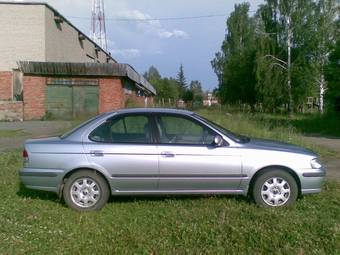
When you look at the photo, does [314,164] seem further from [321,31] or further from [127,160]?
[321,31]

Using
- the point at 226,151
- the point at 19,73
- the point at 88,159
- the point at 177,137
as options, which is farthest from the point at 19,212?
the point at 19,73

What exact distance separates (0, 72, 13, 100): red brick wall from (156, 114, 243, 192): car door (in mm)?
28817

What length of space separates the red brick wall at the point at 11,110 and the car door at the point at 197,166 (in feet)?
81.6

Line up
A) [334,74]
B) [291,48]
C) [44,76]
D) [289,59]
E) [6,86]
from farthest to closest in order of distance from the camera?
1. [291,48]
2. [289,59]
3. [6,86]
4. [44,76]
5. [334,74]

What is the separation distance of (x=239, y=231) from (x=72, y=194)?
2736 millimetres

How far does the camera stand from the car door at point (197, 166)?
6859mm

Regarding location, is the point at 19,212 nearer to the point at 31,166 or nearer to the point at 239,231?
the point at 31,166

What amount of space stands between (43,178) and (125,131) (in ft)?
4.69

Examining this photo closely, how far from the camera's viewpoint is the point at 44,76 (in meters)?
29.8

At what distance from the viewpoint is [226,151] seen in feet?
22.8

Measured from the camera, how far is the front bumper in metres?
7.04

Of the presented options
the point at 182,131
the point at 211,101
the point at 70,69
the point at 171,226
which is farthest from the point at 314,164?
the point at 211,101

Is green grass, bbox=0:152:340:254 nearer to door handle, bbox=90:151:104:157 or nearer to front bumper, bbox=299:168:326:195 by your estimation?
front bumper, bbox=299:168:326:195

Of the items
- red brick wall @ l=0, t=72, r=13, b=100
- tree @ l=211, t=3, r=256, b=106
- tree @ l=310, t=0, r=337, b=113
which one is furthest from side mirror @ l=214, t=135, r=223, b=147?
tree @ l=211, t=3, r=256, b=106
